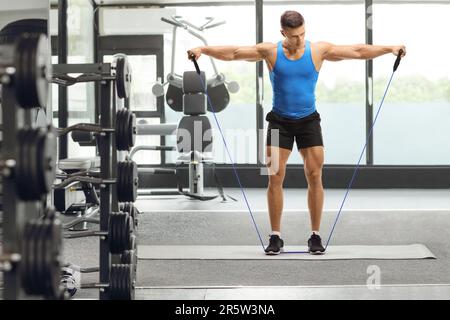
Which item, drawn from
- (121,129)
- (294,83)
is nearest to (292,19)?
(294,83)

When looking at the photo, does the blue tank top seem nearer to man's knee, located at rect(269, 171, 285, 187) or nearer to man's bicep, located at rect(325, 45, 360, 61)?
man's bicep, located at rect(325, 45, 360, 61)

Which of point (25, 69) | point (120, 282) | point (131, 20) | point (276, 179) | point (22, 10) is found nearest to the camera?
point (25, 69)

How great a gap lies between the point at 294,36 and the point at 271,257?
51.3 inches

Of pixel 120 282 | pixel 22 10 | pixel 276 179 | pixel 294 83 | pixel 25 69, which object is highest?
pixel 22 10

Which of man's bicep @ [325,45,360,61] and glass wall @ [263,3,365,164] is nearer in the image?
man's bicep @ [325,45,360,61]

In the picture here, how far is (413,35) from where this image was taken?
858 cm

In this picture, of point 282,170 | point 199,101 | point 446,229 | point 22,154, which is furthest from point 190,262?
point 199,101

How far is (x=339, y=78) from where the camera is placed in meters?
8.69

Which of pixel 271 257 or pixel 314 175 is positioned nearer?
pixel 271 257

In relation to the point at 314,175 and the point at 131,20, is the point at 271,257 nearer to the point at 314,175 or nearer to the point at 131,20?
the point at 314,175

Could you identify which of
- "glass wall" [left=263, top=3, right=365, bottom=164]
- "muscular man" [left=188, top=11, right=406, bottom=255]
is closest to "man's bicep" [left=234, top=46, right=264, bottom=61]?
"muscular man" [left=188, top=11, right=406, bottom=255]

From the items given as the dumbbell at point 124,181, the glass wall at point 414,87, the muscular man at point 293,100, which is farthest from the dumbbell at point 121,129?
the glass wall at point 414,87

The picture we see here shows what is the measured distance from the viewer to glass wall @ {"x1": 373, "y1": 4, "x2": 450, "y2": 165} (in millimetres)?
8555

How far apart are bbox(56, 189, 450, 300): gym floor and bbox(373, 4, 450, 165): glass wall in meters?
0.65
